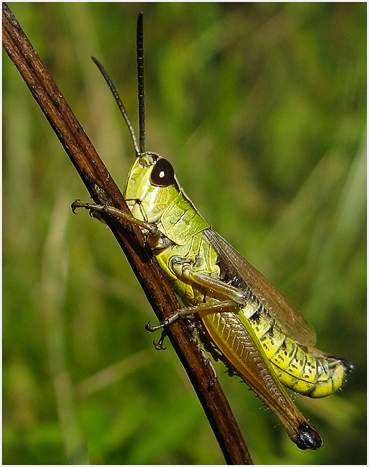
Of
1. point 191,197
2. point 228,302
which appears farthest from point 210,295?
point 191,197

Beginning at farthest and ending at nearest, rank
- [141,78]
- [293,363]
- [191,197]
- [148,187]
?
[191,197] < [293,363] < [148,187] < [141,78]

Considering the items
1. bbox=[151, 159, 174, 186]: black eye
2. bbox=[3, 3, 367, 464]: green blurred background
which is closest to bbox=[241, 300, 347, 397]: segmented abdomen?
bbox=[3, 3, 367, 464]: green blurred background

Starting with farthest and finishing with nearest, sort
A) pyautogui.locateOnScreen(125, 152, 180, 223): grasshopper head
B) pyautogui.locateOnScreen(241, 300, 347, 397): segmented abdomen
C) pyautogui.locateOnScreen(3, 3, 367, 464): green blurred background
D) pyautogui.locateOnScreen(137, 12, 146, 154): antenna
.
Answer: pyautogui.locateOnScreen(3, 3, 367, 464): green blurred background → pyautogui.locateOnScreen(241, 300, 347, 397): segmented abdomen → pyautogui.locateOnScreen(125, 152, 180, 223): grasshopper head → pyautogui.locateOnScreen(137, 12, 146, 154): antenna

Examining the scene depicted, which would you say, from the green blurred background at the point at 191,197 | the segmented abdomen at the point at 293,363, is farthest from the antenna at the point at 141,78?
the green blurred background at the point at 191,197

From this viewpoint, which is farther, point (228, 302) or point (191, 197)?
point (191, 197)

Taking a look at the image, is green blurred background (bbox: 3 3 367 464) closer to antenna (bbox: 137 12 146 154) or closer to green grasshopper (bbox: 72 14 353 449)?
green grasshopper (bbox: 72 14 353 449)

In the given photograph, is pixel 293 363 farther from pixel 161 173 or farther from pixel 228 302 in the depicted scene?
pixel 161 173

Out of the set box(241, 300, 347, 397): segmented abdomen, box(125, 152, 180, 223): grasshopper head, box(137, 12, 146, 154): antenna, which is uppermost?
box(137, 12, 146, 154): antenna
